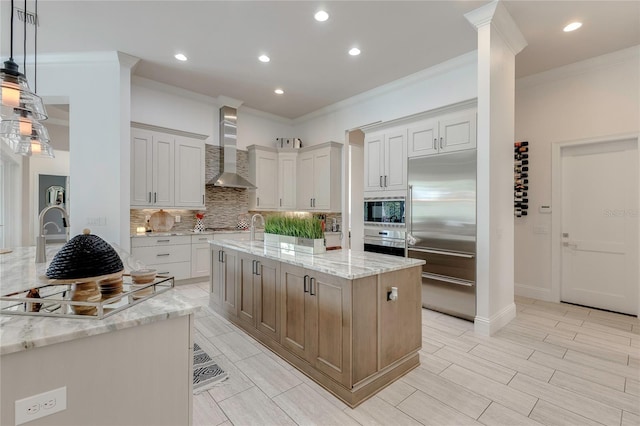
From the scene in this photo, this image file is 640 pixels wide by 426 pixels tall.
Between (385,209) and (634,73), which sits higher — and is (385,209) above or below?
below

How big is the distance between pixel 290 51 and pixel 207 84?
6.21ft

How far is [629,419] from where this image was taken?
185cm

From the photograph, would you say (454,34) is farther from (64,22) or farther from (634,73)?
(64,22)

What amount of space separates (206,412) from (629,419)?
2685 mm

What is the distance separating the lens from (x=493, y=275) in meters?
3.18

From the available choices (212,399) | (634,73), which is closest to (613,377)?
(212,399)

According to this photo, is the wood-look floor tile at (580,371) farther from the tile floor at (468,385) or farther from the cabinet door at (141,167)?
the cabinet door at (141,167)

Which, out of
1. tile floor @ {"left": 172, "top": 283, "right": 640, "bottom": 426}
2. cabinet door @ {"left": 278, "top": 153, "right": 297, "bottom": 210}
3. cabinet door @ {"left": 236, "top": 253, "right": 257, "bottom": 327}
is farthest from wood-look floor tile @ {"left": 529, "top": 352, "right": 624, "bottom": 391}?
cabinet door @ {"left": 278, "top": 153, "right": 297, "bottom": 210}

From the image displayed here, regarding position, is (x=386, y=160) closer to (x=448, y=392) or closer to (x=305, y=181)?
(x=305, y=181)

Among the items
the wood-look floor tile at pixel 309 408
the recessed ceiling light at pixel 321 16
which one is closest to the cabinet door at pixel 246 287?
the wood-look floor tile at pixel 309 408

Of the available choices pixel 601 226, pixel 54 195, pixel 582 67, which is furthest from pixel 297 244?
pixel 54 195

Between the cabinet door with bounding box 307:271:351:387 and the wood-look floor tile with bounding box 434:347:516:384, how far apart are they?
116 cm

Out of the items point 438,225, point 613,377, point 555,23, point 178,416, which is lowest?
point 613,377

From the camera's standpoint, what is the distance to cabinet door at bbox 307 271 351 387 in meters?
1.95
